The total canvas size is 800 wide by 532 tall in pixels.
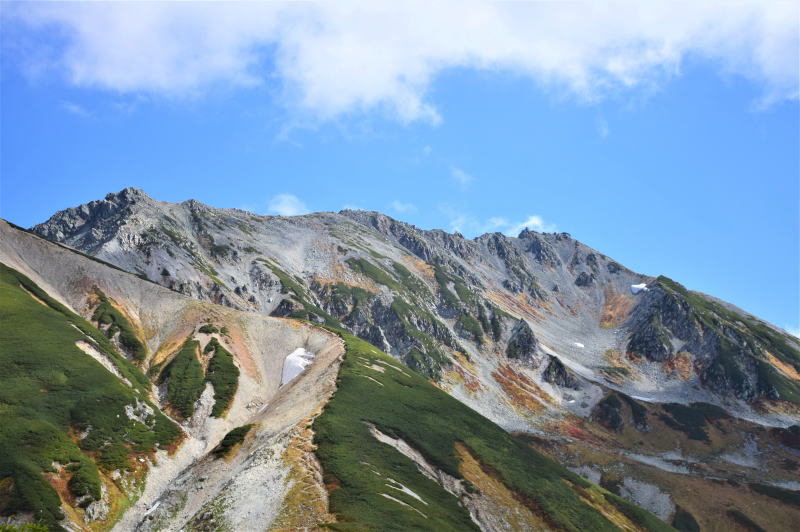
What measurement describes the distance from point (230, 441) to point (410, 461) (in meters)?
24.0

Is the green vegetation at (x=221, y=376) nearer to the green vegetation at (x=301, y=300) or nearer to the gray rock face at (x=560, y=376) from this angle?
the green vegetation at (x=301, y=300)

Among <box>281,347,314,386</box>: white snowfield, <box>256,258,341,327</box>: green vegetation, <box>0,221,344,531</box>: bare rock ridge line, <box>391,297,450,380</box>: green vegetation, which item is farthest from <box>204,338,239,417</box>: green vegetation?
<box>391,297,450,380</box>: green vegetation

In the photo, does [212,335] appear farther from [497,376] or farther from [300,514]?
[497,376]

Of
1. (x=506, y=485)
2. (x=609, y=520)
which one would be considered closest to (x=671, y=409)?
(x=609, y=520)

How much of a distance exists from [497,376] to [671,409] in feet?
200

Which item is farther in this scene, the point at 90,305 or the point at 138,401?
the point at 90,305

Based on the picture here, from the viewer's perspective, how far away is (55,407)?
5912 cm

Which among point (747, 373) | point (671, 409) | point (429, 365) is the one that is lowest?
point (429, 365)

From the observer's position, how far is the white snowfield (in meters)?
97.4

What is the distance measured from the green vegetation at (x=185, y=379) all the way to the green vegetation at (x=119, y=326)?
760 centimetres

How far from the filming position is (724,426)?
165 m

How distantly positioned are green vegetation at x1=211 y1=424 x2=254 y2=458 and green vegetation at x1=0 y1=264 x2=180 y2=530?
7578 millimetres

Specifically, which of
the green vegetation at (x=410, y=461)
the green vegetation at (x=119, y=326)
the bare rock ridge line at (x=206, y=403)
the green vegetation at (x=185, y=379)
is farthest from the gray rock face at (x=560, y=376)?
the green vegetation at (x=119, y=326)

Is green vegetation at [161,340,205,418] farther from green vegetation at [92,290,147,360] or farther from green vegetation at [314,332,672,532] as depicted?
green vegetation at [314,332,672,532]
